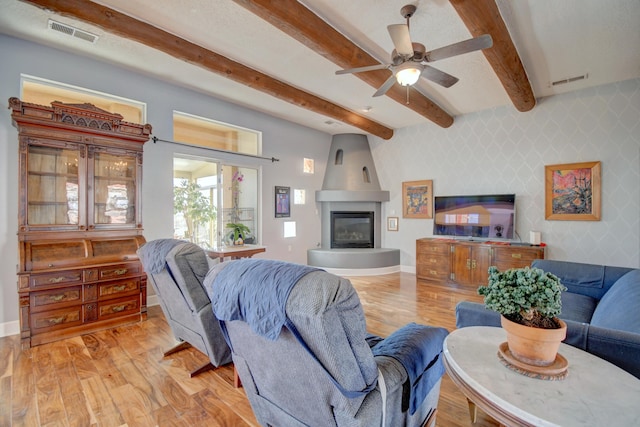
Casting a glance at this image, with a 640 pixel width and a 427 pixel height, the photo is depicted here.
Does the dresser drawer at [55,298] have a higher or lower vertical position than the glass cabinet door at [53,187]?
lower

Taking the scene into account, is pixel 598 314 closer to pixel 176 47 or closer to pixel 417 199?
pixel 417 199

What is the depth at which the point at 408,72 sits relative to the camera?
2812 mm

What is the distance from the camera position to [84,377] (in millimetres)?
2365

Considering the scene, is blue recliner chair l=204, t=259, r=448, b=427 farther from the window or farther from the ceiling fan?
the window

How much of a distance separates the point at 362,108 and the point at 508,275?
4.62 meters

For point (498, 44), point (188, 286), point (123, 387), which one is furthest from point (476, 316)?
point (498, 44)

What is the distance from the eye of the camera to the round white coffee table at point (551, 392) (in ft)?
2.92

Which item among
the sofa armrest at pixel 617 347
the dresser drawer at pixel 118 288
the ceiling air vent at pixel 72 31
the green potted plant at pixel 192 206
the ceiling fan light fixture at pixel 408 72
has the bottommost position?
the dresser drawer at pixel 118 288

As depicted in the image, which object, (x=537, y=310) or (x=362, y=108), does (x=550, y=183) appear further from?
(x=537, y=310)

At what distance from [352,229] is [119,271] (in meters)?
4.70

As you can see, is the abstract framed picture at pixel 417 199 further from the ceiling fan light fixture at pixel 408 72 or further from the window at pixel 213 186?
the ceiling fan light fixture at pixel 408 72

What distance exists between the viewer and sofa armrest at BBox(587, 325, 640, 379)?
1.33 m

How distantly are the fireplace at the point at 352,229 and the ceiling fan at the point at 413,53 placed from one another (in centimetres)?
406

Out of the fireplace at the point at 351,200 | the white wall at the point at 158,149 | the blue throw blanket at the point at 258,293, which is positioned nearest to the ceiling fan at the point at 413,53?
the blue throw blanket at the point at 258,293
